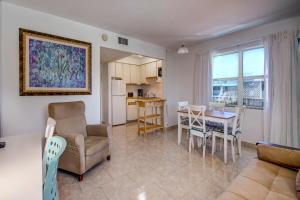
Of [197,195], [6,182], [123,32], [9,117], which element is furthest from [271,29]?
[9,117]

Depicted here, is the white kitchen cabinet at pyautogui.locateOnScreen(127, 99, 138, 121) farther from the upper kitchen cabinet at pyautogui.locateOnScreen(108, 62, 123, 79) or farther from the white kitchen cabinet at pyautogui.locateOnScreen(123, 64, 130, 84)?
the upper kitchen cabinet at pyautogui.locateOnScreen(108, 62, 123, 79)

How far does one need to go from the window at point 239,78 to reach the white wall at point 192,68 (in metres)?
0.27

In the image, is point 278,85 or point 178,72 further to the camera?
point 178,72

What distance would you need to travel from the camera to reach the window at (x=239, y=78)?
3381mm

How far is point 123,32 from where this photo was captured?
11.5 feet

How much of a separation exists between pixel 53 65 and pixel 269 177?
130 inches

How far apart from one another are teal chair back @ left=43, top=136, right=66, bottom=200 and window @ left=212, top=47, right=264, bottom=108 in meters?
→ 3.79

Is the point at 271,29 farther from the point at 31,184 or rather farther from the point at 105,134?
the point at 31,184

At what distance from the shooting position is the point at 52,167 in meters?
0.90

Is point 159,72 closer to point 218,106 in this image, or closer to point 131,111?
point 131,111

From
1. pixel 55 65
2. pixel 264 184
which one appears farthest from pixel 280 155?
pixel 55 65

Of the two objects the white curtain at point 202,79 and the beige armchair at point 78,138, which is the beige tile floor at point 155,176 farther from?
the white curtain at point 202,79

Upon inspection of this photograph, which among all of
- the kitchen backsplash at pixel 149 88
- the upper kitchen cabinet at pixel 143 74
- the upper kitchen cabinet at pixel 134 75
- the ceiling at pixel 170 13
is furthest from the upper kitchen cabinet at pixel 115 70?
the ceiling at pixel 170 13

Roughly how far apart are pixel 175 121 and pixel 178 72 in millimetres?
1639
